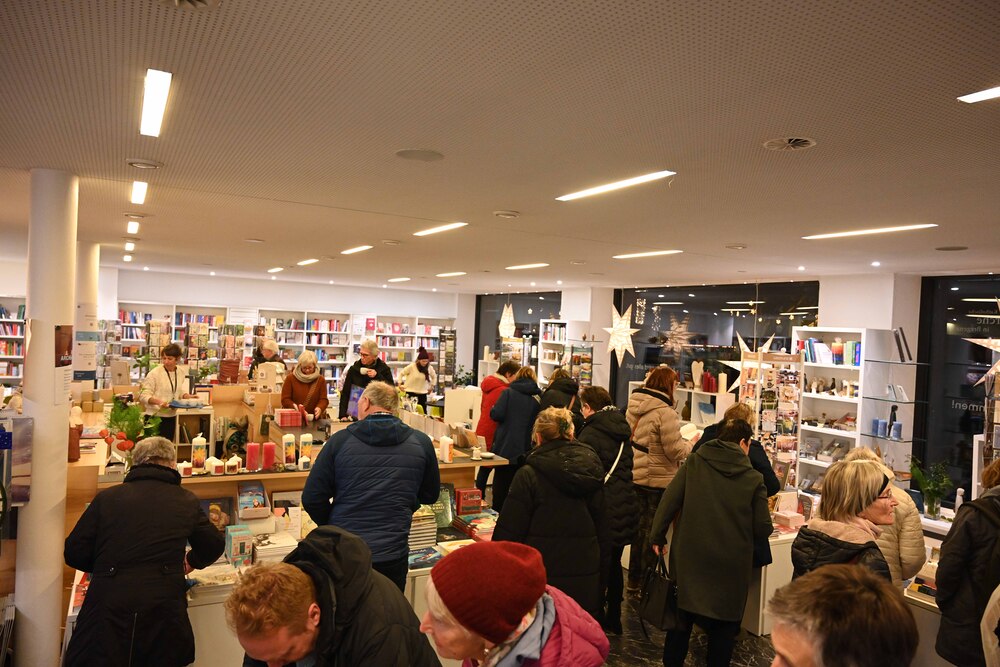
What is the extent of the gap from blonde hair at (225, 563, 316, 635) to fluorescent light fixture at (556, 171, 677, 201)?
9.22 ft

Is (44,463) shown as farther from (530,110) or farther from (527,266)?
(527,266)

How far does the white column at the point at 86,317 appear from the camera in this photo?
795 centimetres

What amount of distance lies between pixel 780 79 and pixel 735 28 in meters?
0.44

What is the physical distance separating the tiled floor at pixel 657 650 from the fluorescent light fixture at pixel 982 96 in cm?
348

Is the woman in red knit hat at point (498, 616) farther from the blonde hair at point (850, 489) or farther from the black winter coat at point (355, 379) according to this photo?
the black winter coat at point (355, 379)

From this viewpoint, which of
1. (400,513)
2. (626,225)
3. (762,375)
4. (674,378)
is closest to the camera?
(400,513)

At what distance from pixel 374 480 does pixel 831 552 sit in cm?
202

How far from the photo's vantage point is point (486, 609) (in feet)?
5.11

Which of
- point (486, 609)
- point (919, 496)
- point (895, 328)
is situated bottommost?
point (919, 496)

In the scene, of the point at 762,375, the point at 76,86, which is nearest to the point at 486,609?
the point at 76,86

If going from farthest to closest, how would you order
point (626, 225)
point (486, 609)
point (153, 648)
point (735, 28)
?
point (626, 225), point (153, 648), point (735, 28), point (486, 609)

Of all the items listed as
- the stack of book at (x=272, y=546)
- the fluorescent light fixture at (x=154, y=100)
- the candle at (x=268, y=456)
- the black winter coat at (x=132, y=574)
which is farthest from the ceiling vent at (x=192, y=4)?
the candle at (x=268, y=456)

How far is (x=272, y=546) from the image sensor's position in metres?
3.77

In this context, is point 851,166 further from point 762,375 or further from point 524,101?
point 762,375
